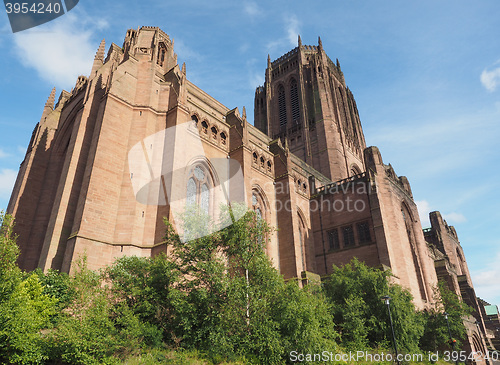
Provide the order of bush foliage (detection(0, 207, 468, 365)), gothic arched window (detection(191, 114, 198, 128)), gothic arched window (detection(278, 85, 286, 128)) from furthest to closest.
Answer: gothic arched window (detection(278, 85, 286, 128))
gothic arched window (detection(191, 114, 198, 128))
bush foliage (detection(0, 207, 468, 365))

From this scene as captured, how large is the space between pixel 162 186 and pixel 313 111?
38.6 meters

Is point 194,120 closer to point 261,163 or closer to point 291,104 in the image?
point 261,163

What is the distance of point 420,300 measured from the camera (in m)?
29.8

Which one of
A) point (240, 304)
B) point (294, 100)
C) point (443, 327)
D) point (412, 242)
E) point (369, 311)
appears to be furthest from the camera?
point (294, 100)

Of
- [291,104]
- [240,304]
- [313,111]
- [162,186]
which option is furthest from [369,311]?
[291,104]

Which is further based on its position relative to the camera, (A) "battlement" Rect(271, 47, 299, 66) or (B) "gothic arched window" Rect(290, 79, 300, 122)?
(A) "battlement" Rect(271, 47, 299, 66)

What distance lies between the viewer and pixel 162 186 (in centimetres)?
2031

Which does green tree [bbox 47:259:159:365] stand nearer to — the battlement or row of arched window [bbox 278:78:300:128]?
row of arched window [bbox 278:78:300:128]

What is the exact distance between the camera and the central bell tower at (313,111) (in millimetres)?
50188

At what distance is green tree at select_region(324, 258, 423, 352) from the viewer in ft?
67.7

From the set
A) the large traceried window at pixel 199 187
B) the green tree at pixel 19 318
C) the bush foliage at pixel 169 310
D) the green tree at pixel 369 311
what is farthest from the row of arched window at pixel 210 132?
the green tree at pixel 19 318

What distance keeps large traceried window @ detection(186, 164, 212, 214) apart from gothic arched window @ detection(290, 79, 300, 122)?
110 ft

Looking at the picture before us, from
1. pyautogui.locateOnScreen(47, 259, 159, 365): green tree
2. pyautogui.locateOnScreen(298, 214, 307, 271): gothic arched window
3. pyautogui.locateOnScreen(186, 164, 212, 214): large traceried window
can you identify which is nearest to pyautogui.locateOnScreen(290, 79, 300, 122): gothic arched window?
pyautogui.locateOnScreen(298, 214, 307, 271): gothic arched window

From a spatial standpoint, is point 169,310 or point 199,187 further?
point 199,187
